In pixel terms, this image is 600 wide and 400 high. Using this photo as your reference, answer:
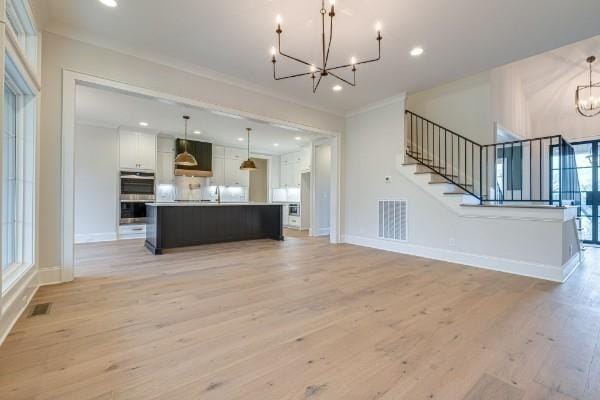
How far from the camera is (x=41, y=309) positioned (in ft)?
7.85

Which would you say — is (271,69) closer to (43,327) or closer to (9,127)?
(9,127)

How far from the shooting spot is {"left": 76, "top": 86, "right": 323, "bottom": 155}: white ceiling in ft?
16.7

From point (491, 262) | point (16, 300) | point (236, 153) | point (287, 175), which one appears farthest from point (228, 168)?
point (491, 262)

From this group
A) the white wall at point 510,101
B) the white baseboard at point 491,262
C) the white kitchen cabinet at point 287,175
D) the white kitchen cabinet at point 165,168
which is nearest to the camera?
the white baseboard at point 491,262

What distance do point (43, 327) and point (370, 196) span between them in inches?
203

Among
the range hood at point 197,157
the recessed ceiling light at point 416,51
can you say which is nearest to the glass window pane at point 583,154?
the recessed ceiling light at point 416,51

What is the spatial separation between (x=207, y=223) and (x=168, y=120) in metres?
2.73

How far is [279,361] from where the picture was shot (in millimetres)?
1669

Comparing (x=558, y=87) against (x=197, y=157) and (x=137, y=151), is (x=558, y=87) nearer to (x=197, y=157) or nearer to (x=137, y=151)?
(x=197, y=157)

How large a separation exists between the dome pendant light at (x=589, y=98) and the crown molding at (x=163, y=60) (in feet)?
18.6

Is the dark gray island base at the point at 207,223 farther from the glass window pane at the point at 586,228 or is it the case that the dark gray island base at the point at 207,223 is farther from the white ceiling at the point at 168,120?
the glass window pane at the point at 586,228

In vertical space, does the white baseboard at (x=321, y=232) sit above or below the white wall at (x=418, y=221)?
below

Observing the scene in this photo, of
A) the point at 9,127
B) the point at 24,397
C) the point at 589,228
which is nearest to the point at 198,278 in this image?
the point at 24,397

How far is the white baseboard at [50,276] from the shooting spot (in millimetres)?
3051
